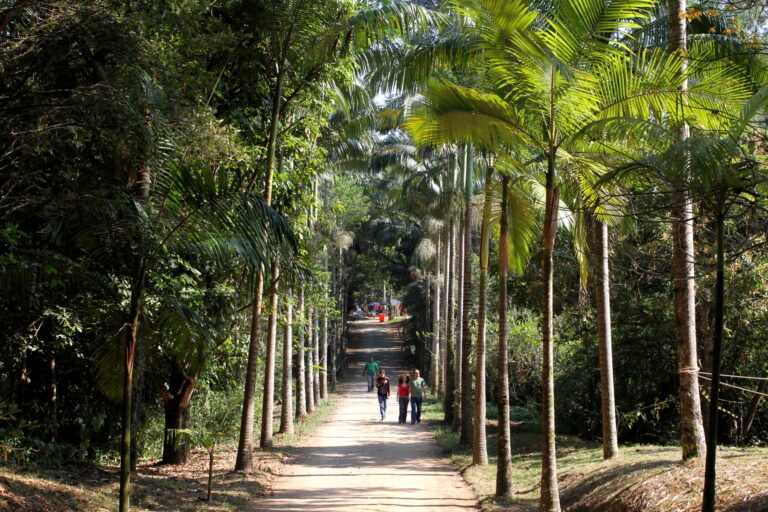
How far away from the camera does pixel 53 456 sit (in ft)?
35.5

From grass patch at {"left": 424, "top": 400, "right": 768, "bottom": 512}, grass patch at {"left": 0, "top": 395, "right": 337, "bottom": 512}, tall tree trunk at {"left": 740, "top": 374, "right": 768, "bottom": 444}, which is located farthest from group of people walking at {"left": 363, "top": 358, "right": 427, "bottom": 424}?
tall tree trunk at {"left": 740, "top": 374, "right": 768, "bottom": 444}

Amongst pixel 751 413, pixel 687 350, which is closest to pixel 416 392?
pixel 751 413

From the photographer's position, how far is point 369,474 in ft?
41.2

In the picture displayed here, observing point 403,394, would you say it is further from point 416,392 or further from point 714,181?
point 714,181

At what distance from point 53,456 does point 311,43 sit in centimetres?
838

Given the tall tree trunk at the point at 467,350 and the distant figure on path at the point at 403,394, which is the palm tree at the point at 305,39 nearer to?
the tall tree trunk at the point at 467,350

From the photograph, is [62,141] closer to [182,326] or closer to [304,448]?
[182,326]

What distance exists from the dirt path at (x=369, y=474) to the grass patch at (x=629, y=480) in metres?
0.62

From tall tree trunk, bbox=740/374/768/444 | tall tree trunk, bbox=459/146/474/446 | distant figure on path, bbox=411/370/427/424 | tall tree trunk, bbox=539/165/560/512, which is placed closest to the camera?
tall tree trunk, bbox=539/165/560/512

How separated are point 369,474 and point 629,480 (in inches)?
222

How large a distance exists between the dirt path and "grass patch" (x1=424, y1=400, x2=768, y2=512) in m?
0.62

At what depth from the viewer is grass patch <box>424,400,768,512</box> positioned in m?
6.83

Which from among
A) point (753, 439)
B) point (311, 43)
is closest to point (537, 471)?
point (753, 439)

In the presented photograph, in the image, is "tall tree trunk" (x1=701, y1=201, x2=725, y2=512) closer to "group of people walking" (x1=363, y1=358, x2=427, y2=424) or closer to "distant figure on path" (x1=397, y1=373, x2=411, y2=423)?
"group of people walking" (x1=363, y1=358, x2=427, y2=424)
